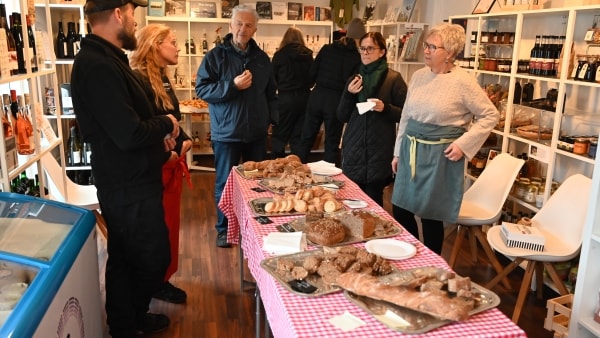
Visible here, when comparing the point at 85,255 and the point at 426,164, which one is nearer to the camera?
the point at 85,255

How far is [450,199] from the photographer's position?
9.46ft

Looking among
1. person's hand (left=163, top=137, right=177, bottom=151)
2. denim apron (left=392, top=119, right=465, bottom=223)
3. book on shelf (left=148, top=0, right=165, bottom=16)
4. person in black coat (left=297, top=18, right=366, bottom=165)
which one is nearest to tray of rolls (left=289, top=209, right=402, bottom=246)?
person's hand (left=163, top=137, right=177, bottom=151)

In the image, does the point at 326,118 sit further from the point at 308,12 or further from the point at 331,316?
the point at 331,316

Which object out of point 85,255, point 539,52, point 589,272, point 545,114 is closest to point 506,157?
point 545,114

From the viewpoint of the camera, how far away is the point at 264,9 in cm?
681

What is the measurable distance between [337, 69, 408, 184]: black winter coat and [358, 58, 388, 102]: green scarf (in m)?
0.03

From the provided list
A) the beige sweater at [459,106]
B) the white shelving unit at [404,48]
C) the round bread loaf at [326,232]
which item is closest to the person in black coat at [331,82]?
the white shelving unit at [404,48]

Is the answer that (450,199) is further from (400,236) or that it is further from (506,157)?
(400,236)

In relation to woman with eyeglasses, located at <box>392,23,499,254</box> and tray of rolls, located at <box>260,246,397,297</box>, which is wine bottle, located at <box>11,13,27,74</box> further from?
woman with eyeglasses, located at <box>392,23,499,254</box>

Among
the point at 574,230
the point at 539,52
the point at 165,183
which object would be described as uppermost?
the point at 539,52

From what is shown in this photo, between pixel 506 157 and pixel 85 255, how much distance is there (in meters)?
2.62

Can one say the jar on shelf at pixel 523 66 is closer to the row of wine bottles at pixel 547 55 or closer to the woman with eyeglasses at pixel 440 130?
the row of wine bottles at pixel 547 55

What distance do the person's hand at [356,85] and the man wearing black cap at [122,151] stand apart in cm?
148

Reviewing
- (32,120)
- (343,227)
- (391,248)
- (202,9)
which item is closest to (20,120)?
(32,120)
